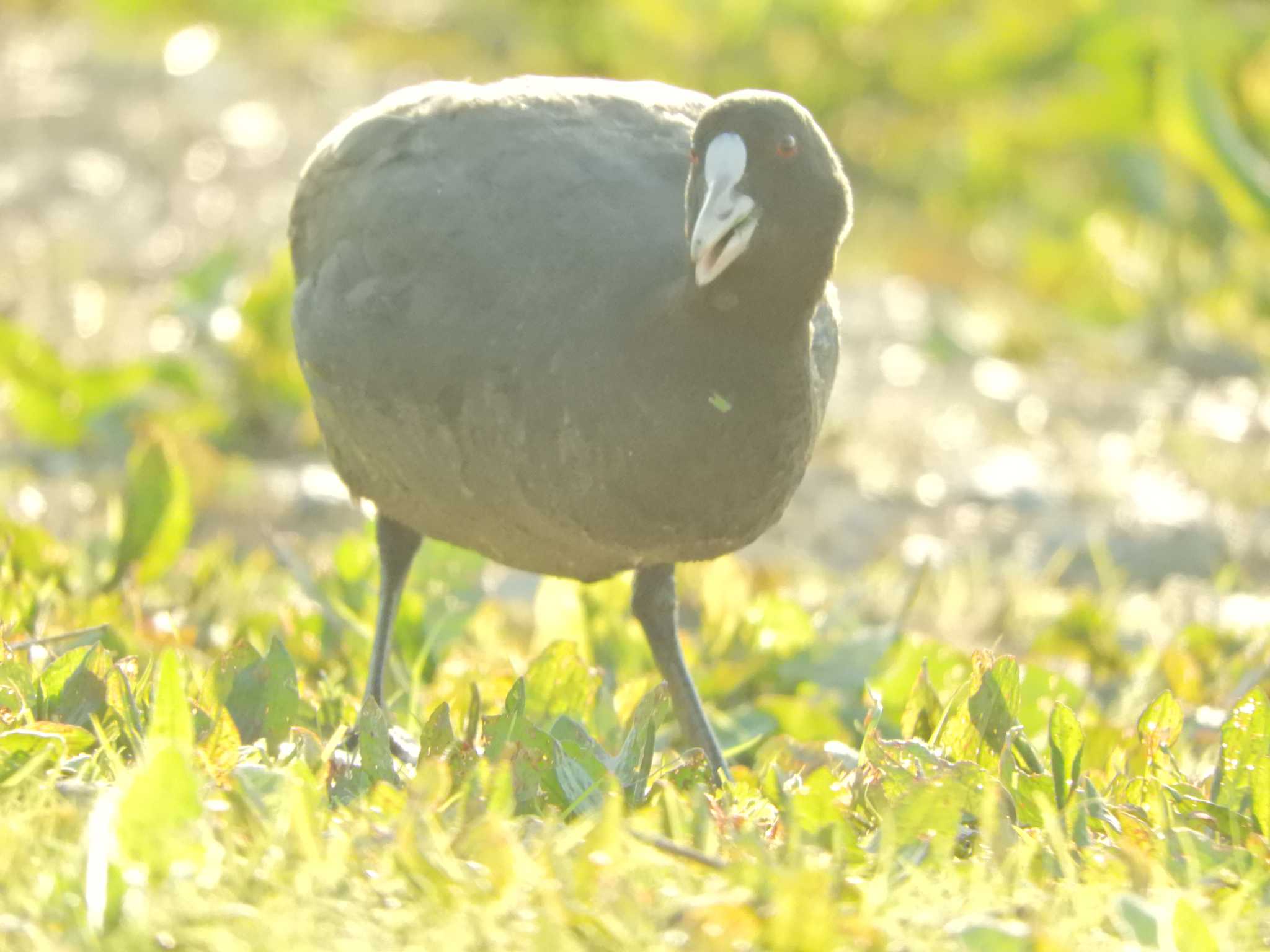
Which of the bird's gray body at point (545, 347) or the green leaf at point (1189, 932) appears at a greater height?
the bird's gray body at point (545, 347)

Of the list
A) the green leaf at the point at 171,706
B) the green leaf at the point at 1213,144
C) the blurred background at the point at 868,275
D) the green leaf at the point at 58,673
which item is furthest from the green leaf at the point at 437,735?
the green leaf at the point at 1213,144

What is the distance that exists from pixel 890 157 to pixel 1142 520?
440cm

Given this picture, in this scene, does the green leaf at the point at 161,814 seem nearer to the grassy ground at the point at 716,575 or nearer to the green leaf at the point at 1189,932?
the grassy ground at the point at 716,575

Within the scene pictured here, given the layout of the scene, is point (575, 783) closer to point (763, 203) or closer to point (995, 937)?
point (995, 937)

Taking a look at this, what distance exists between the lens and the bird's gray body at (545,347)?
11.0ft

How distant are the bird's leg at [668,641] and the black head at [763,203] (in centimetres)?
100

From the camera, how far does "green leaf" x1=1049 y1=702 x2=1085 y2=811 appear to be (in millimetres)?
3432

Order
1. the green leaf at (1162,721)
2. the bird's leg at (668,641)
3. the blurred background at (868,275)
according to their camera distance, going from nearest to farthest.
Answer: the green leaf at (1162,721)
the bird's leg at (668,641)
the blurred background at (868,275)

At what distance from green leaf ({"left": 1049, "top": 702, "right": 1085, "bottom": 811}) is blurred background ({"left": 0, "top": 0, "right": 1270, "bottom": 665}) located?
1885 millimetres

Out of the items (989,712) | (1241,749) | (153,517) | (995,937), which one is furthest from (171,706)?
(1241,749)

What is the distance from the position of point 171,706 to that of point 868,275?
21.0ft

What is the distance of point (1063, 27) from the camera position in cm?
971

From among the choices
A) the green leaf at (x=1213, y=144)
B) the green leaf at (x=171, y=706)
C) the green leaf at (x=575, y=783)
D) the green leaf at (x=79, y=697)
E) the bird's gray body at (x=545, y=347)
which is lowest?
the green leaf at (x=575, y=783)

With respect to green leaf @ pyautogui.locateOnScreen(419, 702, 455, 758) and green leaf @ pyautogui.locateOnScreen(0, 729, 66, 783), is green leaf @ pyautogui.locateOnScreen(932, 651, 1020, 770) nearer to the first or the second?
green leaf @ pyautogui.locateOnScreen(419, 702, 455, 758)
